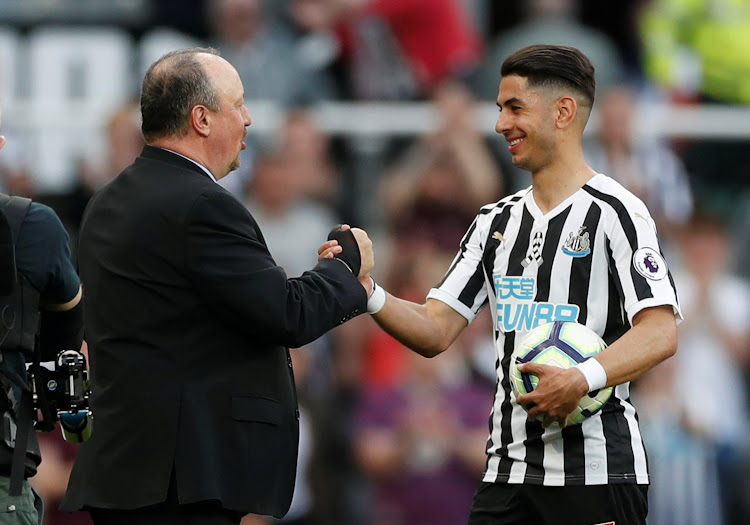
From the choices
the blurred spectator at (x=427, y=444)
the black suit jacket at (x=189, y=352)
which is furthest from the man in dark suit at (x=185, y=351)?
the blurred spectator at (x=427, y=444)

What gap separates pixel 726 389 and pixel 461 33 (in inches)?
122

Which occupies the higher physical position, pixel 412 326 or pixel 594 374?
pixel 412 326

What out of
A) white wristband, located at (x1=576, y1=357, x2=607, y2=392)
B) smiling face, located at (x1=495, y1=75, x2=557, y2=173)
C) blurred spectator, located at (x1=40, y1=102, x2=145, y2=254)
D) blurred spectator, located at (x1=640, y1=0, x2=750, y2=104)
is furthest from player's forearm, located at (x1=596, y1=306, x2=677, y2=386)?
blurred spectator, located at (x1=640, y1=0, x2=750, y2=104)

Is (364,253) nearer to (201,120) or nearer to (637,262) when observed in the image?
(201,120)

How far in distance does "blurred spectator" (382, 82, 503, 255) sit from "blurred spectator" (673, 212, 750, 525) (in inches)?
57.6

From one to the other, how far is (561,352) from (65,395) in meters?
1.72

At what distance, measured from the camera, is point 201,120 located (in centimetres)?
479

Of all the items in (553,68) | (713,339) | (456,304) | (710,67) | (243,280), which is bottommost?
(713,339)

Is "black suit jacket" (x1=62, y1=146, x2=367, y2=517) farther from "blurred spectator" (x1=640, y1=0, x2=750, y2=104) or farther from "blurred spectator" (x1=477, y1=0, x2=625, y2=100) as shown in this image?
"blurred spectator" (x1=640, y1=0, x2=750, y2=104)

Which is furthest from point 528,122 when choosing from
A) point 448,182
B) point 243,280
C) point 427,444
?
point 448,182

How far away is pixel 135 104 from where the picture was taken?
9.79 metres

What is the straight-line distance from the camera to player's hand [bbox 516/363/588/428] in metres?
4.56

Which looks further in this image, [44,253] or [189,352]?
[44,253]

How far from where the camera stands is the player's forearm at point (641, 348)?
15.1ft
